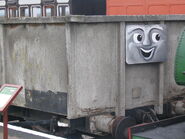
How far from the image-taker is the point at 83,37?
398 cm

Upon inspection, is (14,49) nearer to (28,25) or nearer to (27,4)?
(28,25)

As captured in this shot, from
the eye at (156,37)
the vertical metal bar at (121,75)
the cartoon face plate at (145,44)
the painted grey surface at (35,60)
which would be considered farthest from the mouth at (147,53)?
the painted grey surface at (35,60)

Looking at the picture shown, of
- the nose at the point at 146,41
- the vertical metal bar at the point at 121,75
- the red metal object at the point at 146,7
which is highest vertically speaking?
the red metal object at the point at 146,7

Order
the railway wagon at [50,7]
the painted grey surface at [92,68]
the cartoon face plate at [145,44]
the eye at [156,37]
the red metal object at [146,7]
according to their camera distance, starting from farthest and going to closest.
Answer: the railway wagon at [50,7], the red metal object at [146,7], the eye at [156,37], the cartoon face plate at [145,44], the painted grey surface at [92,68]

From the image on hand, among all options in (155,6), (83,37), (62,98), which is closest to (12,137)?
(62,98)

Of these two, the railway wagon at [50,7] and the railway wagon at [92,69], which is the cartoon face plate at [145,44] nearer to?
the railway wagon at [92,69]

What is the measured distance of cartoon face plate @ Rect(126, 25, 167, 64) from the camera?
13.9 ft

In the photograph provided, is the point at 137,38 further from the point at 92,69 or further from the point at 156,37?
the point at 92,69

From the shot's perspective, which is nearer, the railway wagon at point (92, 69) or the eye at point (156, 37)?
the railway wagon at point (92, 69)

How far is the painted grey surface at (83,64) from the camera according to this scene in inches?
157

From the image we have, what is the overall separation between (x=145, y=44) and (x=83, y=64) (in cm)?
76

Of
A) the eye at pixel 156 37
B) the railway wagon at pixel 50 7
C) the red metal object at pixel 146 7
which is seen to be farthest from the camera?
the railway wagon at pixel 50 7

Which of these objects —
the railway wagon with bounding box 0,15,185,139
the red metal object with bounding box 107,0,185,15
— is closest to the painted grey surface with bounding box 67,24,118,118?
the railway wagon with bounding box 0,15,185,139

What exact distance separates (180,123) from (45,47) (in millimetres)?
1591
